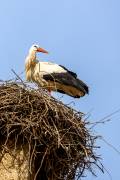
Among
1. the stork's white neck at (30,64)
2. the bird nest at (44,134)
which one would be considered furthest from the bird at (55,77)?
the bird nest at (44,134)

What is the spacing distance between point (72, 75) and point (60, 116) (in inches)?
141

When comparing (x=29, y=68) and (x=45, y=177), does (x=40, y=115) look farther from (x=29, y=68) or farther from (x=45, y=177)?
(x=29, y=68)

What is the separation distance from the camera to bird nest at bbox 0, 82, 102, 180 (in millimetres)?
6496

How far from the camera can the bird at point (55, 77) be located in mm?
9969

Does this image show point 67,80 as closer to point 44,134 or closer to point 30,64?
point 30,64

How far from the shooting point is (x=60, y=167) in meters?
6.71

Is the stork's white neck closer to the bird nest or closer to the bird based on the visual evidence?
the bird

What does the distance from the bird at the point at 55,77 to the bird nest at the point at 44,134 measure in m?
2.94

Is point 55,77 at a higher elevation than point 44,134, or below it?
higher

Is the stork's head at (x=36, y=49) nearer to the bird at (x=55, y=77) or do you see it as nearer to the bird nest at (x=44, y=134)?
the bird at (x=55, y=77)

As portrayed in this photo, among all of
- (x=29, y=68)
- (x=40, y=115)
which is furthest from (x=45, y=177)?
(x=29, y=68)

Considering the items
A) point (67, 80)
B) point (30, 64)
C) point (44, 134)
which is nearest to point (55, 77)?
point (67, 80)

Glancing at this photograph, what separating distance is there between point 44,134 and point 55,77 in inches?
141

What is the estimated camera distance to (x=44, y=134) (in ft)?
21.4
